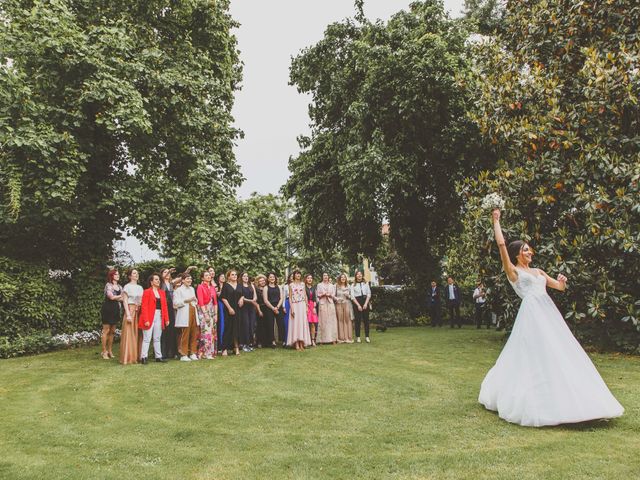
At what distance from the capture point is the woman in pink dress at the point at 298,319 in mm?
15359

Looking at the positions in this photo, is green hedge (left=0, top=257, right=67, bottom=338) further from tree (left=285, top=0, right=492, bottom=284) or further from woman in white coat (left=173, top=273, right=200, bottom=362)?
tree (left=285, top=0, right=492, bottom=284)

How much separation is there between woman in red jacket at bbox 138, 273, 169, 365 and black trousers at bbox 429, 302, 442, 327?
44.6ft

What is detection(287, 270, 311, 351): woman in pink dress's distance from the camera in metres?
15.4

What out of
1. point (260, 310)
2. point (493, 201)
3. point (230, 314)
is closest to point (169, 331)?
point (230, 314)

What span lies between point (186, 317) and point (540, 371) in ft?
29.9

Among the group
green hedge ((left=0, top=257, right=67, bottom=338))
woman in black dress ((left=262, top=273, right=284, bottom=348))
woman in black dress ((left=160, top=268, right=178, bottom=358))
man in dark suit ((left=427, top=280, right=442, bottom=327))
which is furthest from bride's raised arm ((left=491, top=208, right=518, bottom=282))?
man in dark suit ((left=427, top=280, right=442, bottom=327))

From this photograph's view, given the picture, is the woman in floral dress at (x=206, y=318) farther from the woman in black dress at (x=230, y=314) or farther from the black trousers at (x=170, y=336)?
the black trousers at (x=170, y=336)

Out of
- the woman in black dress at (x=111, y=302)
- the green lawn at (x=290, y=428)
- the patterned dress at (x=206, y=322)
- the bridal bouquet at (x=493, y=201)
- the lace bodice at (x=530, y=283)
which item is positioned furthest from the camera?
the patterned dress at (x=206, y=322)

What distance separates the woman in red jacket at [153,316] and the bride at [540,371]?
845cm

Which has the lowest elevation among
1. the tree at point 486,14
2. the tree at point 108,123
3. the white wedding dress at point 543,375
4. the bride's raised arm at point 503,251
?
the white wedding dress at point 543,375

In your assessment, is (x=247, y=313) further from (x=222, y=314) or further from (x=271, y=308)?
(x=271, y=308)

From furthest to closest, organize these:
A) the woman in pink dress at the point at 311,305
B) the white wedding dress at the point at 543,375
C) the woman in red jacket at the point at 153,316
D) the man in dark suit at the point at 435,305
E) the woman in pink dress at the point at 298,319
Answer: the man in dark suit at the point at 435,305 → the woman in pink dress at the point at 311,305 → the woman in pink dress at the point at 298,319 → the woman in red jacket at the point at 153,316 → the white wedding dress at the point at 543,375

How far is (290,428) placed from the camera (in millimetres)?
6605

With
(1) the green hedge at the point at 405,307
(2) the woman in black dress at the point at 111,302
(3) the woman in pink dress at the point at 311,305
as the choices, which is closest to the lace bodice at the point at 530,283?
(3) the woman in pink dress at the point at 311,305
